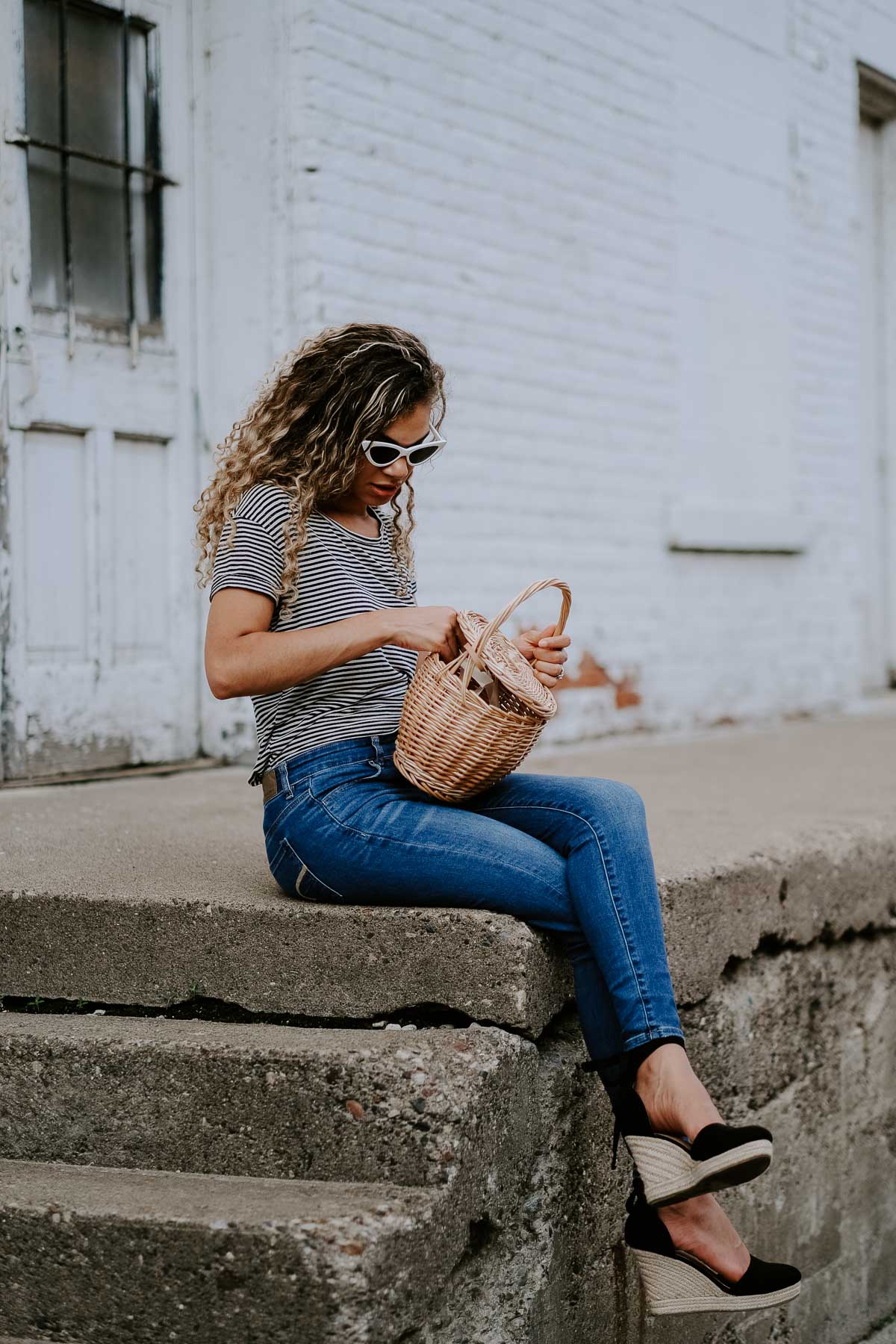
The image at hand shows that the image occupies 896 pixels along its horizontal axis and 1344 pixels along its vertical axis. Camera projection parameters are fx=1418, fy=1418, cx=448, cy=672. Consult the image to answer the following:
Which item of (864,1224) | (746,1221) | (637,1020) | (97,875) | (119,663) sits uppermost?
(119,663)

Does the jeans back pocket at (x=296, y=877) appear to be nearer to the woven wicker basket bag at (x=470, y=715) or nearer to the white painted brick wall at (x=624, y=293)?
the woven wicker basket bag at (x=470, y=715)

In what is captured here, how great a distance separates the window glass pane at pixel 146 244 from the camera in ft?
15.4

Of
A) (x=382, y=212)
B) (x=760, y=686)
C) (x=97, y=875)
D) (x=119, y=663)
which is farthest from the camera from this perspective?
(x=760, y=686)

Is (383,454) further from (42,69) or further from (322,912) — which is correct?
(42,69)

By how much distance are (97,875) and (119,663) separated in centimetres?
192

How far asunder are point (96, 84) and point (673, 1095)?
3.73 m

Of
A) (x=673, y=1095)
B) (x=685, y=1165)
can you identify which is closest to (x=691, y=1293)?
(x=685, y=1165)

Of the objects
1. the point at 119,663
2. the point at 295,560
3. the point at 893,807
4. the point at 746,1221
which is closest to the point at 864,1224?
the point at 746,1221

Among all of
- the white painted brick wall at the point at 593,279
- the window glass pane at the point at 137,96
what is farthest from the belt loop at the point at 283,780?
the window glass pane at the point at 137,96

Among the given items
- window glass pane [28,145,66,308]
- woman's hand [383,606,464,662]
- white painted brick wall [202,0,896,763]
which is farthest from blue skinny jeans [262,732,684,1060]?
white painted brick wall [202,0,896,763]

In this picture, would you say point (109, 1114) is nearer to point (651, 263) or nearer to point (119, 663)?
point (119, 663)

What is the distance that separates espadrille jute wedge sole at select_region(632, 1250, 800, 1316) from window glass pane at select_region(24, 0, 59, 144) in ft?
12.2

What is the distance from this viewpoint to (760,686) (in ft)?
22.4

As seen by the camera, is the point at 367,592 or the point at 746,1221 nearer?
the point at 367,592
